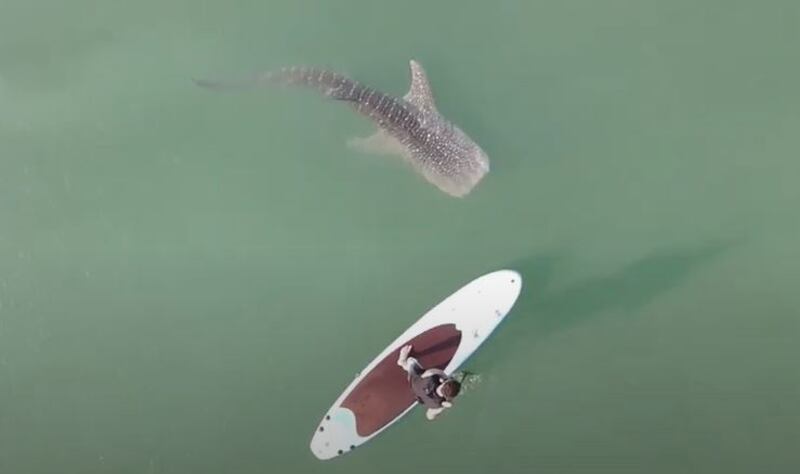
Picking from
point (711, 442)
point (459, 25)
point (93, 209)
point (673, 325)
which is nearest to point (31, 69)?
point (93, 209)

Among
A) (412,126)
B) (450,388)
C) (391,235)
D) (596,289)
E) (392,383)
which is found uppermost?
(412,126)

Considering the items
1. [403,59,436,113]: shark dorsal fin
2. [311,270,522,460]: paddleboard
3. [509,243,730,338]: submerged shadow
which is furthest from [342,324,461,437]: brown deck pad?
[403,59,436,113]: shark dorsal fin

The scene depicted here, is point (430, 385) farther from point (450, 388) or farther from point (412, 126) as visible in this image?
point (412, 126)

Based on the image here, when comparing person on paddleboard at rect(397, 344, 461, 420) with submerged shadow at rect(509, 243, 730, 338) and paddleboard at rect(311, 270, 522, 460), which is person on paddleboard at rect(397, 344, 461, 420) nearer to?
paddleboard at rect(311, 270, 522, 460)

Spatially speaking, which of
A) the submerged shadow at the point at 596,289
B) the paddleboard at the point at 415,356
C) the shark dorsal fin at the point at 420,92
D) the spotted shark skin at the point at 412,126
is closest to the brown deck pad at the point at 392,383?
the paddleboard at the point at 415,356

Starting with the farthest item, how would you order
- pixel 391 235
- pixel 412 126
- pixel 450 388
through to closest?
pixel 391 235
pixel 412 126
pixel 450 388

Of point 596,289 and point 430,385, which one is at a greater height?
point 596,289

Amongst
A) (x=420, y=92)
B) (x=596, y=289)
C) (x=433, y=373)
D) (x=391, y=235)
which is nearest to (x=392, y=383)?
(x=433, y=373)
